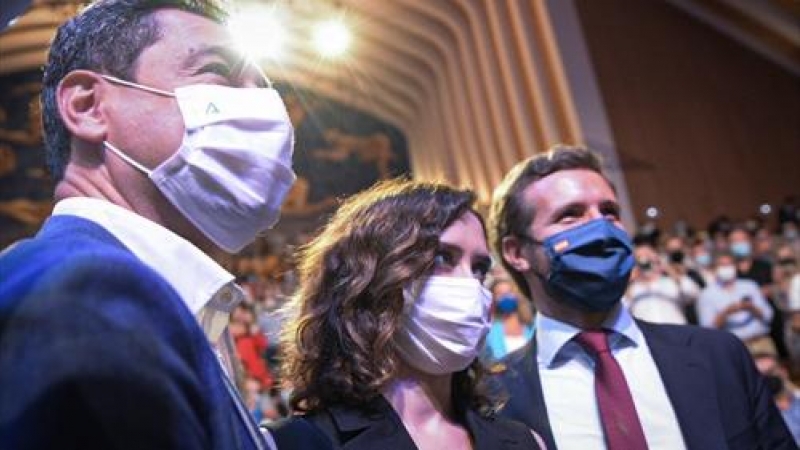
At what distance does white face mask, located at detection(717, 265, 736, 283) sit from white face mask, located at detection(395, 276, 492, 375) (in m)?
5.05

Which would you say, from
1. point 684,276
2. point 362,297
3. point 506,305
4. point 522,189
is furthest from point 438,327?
point 684,276

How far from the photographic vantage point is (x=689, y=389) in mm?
2061

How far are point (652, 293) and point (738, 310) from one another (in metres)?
0.92

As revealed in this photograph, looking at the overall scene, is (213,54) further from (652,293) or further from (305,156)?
(305,156)

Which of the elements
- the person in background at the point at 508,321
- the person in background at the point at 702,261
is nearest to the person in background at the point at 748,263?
the person in background at the point at 702,261

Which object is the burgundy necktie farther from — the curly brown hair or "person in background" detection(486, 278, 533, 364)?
"person in background" detection(486, 278, 533, 364)

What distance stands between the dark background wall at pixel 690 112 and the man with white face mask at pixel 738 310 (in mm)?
5432

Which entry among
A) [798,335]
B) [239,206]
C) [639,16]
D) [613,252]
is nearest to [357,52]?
[639,16]

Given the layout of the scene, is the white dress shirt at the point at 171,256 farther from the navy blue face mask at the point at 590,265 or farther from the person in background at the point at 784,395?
the person in background at the point at 784,395

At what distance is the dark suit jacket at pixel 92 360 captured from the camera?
2.58ft

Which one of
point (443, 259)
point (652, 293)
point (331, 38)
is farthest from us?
point (331, 38)

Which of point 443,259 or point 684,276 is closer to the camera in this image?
point 443,259

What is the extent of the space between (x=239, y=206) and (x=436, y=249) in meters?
0.68

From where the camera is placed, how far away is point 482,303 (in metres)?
1.96
